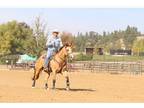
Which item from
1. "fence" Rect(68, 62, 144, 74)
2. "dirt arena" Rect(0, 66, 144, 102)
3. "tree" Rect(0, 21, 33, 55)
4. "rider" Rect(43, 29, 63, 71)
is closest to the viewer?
"dirt arena" Rect(0, 66, 144, 102)

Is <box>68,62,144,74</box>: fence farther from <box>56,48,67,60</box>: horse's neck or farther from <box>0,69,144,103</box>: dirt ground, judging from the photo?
<box>56,48,67,60</box>: horse's neck

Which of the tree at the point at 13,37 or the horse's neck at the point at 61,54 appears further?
the tree at the point at 13,37

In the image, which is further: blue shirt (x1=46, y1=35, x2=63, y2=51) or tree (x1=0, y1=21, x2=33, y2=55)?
tree (x1=0, y1=21, x2=33, y2=55)

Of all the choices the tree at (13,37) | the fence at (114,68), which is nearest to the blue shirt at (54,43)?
the fence at (114,68)

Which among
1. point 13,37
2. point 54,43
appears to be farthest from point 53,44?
point 13,37

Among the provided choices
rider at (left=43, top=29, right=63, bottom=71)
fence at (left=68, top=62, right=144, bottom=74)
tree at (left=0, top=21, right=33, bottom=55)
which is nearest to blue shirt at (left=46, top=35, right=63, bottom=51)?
rider at (left=43, top=29, right=63, bottom=71)

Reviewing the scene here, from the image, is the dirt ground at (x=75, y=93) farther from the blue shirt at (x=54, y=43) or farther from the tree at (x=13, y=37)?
the tree at (x=13, y=37)

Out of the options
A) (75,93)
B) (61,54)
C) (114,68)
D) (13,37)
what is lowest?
(75,93)

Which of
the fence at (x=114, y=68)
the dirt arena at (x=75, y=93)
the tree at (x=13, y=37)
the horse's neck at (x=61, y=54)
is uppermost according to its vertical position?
the tree at (x=13, y=37)

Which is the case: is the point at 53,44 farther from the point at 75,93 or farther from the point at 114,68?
the point at 114,68

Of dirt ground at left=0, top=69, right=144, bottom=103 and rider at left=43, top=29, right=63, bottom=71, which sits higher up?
rider at left=43, top=29, right=63, bottom=71

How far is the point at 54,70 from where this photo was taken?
651 inches

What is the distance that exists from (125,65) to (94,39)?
384ft

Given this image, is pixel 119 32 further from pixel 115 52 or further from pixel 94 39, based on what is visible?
pixel 115 52
